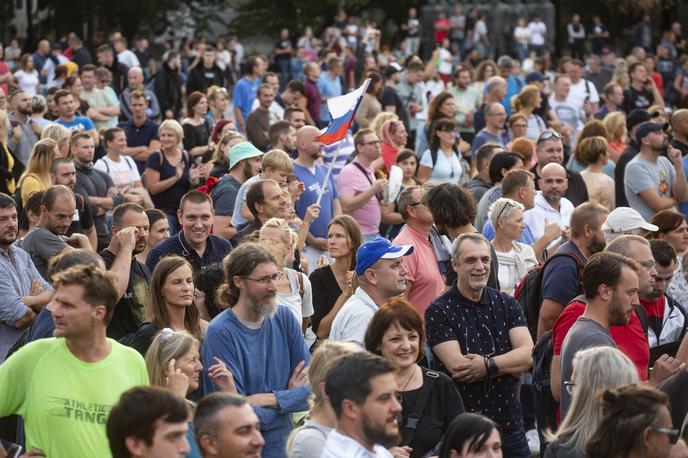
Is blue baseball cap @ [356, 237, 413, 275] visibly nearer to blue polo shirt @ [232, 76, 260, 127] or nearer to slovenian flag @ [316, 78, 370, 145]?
slovenian flag @ [316, 78, 370, 145]

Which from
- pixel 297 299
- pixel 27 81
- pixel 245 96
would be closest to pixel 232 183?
pixel 297 299

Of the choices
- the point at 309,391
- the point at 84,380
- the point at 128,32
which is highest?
the point at 84,380

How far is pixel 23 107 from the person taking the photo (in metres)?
15.4

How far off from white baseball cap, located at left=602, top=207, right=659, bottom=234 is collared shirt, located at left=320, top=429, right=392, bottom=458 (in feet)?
13.4

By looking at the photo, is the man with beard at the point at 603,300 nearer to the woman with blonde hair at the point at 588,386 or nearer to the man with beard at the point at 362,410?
the woman with blonde hair at the point at 588,386

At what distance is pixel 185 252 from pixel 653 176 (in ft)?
17.0

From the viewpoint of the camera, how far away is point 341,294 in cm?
912

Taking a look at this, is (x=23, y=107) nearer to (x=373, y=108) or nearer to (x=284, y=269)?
(x=373, y=108)

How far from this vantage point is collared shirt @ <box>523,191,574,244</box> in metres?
10.9

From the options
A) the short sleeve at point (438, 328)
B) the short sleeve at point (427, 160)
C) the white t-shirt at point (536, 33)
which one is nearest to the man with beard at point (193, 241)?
the short sleeve at point (438, 328)

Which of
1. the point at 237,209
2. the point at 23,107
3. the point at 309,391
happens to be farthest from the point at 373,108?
the point at 309,391

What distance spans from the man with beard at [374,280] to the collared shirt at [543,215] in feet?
10.7

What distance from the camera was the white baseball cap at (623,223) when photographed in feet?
29.7

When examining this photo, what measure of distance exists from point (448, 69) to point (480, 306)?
892 inches
